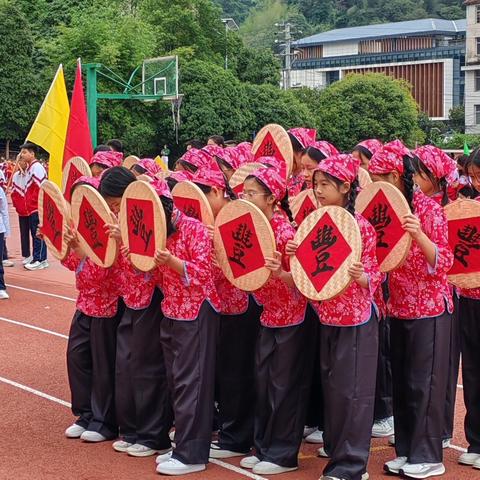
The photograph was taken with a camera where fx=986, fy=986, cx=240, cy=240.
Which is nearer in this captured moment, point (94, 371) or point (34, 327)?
point (94, 371)

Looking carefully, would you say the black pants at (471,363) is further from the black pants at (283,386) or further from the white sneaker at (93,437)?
the white sneaker at (93,437)

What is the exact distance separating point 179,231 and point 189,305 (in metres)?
0.44

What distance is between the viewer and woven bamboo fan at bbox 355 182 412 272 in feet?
17.9

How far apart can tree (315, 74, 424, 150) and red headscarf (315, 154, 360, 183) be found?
2090 inches

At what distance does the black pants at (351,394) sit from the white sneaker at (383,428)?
1.23 meters

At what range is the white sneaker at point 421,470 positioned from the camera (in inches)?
223

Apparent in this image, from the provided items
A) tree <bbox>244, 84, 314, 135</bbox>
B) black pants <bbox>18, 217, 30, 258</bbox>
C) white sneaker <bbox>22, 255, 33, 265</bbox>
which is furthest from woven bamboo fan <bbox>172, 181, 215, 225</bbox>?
tree <bbox>244, 84, 314, 135</bbox>

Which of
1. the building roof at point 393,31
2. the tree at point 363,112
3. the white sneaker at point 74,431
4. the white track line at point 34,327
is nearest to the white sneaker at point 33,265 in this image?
the white track line at point 34,327

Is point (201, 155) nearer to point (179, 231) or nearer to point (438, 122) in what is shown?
point (179, 231)

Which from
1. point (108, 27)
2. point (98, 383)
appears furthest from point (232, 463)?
point (108, 27)

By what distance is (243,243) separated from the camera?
5.62m

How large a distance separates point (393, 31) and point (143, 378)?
98.3 metres

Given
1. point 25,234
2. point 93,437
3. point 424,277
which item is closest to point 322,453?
point 424,277

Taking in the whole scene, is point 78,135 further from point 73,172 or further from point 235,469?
point 235,469
